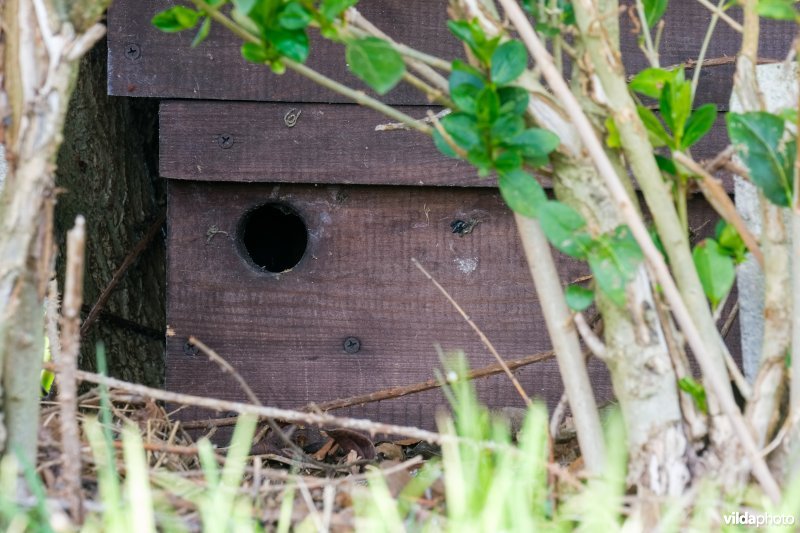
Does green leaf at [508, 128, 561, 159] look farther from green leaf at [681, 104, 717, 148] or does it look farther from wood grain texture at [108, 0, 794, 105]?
wood grain texture at [108, 0, 794, 105]

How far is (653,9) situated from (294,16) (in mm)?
523

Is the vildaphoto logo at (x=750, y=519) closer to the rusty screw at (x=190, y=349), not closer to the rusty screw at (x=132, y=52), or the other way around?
the rusty screw at (x=190, y=349)

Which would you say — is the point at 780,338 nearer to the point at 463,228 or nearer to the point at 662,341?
the point at 662,341

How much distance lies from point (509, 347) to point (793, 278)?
0.93 meters

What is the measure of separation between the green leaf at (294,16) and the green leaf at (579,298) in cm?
41

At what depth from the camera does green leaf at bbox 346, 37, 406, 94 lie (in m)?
0.95

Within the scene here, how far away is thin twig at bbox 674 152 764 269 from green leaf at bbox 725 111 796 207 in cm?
4

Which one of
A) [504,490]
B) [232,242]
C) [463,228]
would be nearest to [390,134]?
[463,228]

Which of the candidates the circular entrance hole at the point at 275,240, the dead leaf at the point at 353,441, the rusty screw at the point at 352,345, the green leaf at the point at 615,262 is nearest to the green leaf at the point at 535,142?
the green leaf at the point at 615,262

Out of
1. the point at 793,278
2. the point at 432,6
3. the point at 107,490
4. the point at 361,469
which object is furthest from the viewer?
the point at 432,6

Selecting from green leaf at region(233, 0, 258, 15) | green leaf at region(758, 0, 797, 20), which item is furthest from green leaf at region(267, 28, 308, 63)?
green leaf at region(758, 0, 797, 20)

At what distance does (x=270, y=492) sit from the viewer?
113 cm

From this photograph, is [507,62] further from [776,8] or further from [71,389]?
[71,389]

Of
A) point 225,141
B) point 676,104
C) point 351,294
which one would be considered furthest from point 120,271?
point 676,104
